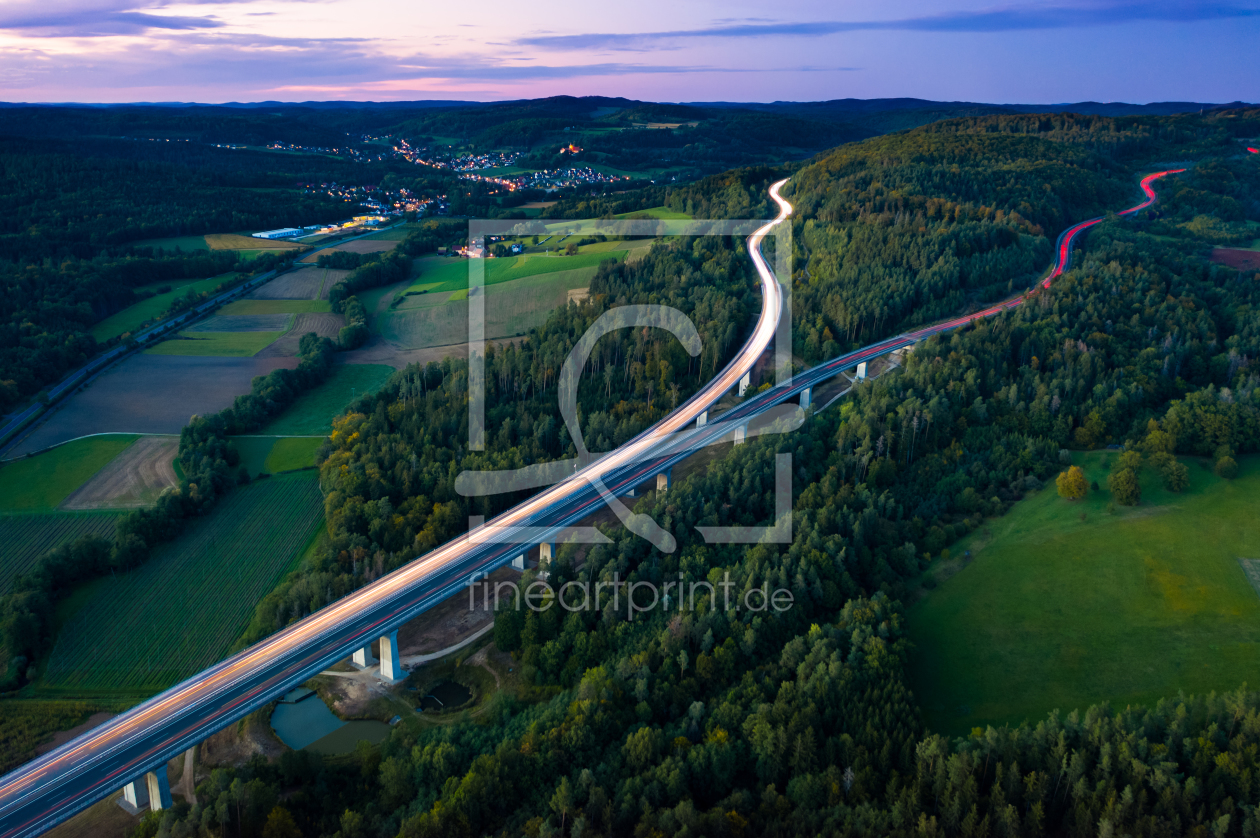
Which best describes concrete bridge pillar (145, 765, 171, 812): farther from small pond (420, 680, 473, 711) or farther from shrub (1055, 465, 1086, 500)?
shrub (1055, 465, 1086, 500)

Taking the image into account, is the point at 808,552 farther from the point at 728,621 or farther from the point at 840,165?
the point at 840,165

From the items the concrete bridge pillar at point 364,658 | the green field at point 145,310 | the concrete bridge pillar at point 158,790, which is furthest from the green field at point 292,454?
the green field at point 145,310

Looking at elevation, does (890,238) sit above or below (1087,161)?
below

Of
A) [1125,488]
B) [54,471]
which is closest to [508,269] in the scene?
[54,471]

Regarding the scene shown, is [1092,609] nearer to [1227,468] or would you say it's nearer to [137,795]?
[1227,468]

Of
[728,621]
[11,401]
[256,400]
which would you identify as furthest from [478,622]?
[11,401]

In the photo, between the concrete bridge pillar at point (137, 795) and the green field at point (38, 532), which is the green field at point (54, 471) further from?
the concrete bridge pillar at point (137, 795)
